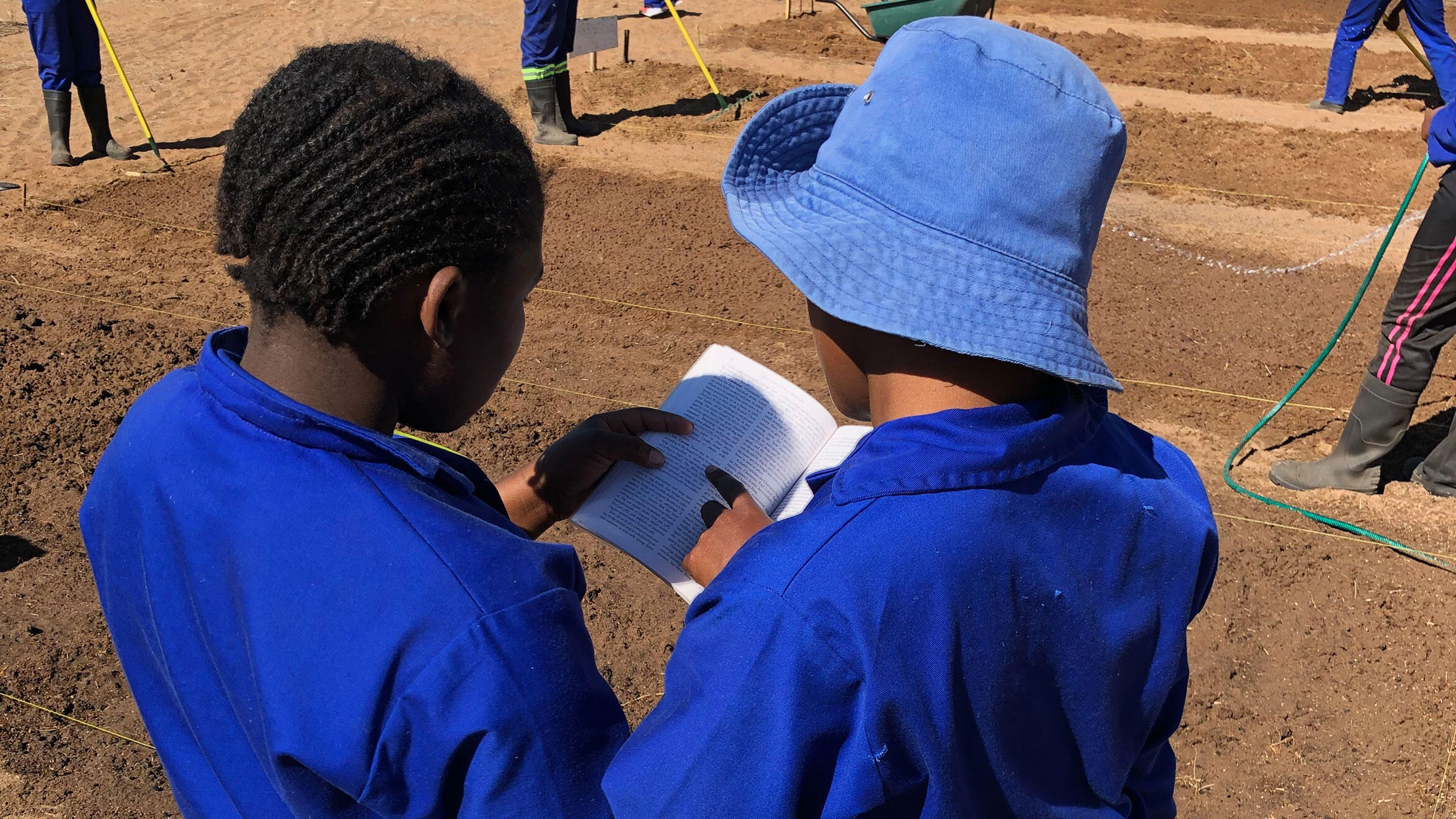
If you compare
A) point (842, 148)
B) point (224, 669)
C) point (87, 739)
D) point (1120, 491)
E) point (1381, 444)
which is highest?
point (842, 148)

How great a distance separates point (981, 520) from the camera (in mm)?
1044

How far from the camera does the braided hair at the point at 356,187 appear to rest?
1.13 metres

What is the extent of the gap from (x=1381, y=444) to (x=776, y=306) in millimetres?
2674

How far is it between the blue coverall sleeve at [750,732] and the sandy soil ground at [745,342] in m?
2.10

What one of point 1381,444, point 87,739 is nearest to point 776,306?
point 1381,444

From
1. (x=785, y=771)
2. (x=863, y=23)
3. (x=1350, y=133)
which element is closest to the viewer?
(x=785, y=771)

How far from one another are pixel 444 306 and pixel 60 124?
7381 millimetres

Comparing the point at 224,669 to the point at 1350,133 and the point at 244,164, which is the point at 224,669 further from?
the point at 1350,133

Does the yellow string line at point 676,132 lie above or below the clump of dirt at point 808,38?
below

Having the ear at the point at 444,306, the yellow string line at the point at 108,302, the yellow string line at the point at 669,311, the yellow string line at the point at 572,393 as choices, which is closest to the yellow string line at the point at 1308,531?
the yellow string line at the point at 669,311

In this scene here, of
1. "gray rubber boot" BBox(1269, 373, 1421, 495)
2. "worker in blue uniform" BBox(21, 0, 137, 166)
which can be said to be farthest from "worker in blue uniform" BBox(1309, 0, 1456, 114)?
"worker in blue uniform" BBox(21, 0, 137, 166)

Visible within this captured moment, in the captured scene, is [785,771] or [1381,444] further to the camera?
[1381,444]

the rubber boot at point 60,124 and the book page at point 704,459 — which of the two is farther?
the rubber boot at point 60,124

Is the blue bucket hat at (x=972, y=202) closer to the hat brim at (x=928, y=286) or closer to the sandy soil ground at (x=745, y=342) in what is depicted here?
the hat brim at (x=928, y=286)
